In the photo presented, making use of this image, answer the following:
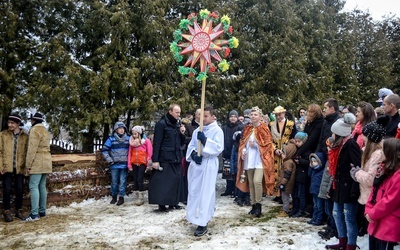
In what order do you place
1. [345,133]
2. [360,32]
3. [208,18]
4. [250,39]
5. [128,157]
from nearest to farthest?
[345,133]
[208,18]
[128,157]
[250,39]
[360,32]

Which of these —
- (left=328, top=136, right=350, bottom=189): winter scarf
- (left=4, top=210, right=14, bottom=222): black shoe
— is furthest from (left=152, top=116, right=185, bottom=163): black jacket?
(left=328, top=136, right=350, bottom=189): winter scarf

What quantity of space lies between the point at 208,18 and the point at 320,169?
3325 mm

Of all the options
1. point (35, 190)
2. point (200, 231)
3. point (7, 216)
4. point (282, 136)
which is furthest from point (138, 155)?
point (282, 136)

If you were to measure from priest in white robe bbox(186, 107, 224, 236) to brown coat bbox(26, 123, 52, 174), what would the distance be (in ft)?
10.2

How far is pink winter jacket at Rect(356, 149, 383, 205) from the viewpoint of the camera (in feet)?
13.4

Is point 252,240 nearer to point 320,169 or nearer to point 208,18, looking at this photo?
point 320,169

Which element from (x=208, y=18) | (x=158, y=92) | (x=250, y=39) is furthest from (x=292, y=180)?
(x=250, y=39)

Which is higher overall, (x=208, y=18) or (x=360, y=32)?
(x=360, y=32)

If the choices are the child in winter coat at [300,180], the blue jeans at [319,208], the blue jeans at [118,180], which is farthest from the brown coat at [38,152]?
the blue jeans at [319,208]

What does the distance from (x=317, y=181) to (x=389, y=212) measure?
7.56ft

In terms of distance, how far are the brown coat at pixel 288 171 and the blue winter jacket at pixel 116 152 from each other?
3642mm

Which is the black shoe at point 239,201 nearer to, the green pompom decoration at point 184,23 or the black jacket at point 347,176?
the black jacket at point 347,176

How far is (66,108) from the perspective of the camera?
39.0ft

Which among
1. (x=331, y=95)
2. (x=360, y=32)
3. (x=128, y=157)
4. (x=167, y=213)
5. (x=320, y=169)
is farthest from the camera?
(x=360, y=32)
